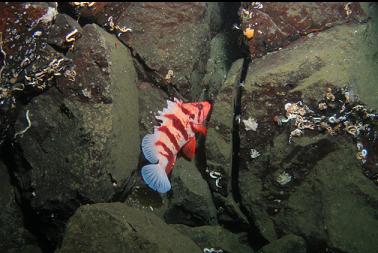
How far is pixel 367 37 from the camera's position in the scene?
3.92m

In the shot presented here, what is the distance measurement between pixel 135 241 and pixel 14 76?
2.07 m

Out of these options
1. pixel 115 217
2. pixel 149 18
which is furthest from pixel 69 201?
pixel 149 18

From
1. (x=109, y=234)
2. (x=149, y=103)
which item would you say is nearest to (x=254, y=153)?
(x=149, y=103)

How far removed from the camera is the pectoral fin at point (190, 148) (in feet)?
13.3

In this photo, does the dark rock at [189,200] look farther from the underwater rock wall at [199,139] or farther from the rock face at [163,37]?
the rock face at [163,37]

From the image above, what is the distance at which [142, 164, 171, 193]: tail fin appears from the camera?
369cm

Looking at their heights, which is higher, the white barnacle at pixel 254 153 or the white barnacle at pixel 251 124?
the white barnacle at pixel 251 124

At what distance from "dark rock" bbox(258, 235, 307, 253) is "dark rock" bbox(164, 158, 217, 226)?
85 cm

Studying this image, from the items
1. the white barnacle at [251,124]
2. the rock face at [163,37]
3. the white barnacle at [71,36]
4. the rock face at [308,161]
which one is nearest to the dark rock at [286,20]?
the rock face at [308,161]

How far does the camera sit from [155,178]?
370 centimetres

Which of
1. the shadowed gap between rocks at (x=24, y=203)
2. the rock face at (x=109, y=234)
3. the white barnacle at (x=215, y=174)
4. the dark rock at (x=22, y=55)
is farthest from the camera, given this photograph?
the white barnacle at (x=215, y=174)

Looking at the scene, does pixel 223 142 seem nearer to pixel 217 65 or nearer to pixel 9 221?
pixel 217 65

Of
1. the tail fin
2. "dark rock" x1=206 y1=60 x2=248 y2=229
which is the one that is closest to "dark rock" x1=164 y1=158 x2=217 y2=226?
"dark rock" x1=206 y1=60 x2=248 y2=229

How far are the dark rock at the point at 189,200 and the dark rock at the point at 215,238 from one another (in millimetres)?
222
